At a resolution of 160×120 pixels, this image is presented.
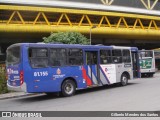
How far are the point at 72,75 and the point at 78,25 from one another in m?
29.2

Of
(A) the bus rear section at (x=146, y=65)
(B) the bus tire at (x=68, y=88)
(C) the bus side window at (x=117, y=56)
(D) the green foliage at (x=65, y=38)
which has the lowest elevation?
(B) the bus tire at (x=68, y=88)

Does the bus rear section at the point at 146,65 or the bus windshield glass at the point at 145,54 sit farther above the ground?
the bus windshield glass at the point at 145,54

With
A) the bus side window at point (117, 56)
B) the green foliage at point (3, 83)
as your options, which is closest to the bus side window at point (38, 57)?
the green foliage at point (3, 83)

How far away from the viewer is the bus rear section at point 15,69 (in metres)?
13.6

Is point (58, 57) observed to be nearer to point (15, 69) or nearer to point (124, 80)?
point (15, 69)

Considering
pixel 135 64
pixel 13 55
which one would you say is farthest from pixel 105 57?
pixel 13 55

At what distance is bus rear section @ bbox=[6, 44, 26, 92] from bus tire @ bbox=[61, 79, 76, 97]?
2.27 m

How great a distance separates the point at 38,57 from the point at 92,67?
3886 mm

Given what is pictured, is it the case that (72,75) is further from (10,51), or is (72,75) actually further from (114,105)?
(114,105)

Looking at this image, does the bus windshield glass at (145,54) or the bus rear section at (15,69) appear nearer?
the bus rear section at (15,69)

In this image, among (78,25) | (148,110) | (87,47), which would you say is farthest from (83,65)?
(78,25)

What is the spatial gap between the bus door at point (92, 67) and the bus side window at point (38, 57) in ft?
9.69

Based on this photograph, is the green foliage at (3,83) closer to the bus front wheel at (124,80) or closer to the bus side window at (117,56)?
the bus side window at (117,56)

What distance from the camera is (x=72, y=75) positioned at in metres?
15.5
